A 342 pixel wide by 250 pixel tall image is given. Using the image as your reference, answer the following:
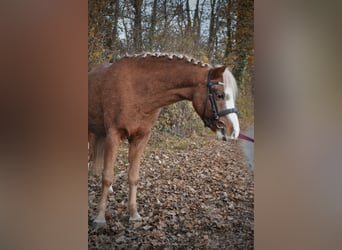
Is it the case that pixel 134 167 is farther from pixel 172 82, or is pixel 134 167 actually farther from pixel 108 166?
pixel 172 82

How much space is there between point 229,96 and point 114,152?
1.05 m

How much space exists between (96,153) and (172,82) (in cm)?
86

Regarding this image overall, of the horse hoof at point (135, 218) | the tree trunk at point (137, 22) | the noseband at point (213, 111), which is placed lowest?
the horse hoof at point (135, 218)

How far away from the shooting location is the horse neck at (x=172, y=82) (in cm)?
265

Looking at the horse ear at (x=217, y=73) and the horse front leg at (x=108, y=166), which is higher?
the horse ear at (x=217, y=73)

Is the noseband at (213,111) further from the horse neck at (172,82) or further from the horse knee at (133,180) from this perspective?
the horse knee at (133,180)

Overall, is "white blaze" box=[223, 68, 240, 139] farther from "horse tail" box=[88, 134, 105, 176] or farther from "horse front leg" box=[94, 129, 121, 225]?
"horse tail" box=[88, 134, 105, 176]

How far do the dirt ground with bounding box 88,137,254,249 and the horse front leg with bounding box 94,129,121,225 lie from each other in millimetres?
76
